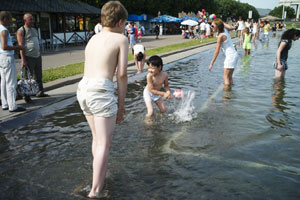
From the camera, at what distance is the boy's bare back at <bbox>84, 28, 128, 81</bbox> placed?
9.17 feet

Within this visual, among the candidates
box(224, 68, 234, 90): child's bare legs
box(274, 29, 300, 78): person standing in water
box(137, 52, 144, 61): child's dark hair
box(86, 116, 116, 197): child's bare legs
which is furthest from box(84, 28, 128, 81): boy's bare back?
box(137, 52, 144, 61): child's dark hair

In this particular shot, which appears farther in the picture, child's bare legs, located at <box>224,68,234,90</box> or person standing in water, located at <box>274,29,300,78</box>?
child's bare legs, located at <box>224,68,234,90</box>

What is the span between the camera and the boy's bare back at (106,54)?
2795mm

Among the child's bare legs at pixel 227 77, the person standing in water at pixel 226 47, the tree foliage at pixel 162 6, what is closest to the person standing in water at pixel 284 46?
the person standing in water at pixel 226 47

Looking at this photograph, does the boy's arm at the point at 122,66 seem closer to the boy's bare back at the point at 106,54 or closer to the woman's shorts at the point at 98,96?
the boy's bare back at the point at 106,54

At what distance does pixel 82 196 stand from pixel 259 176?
211 centimetres

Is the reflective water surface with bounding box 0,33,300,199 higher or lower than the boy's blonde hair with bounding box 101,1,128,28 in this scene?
lower

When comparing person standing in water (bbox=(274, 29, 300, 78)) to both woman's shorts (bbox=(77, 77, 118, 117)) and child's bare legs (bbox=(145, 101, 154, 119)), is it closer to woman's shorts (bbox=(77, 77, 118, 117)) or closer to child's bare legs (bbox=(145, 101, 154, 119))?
child's bare legs (bbox=(145, 101, 154, 119))

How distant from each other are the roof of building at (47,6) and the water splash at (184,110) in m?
15.4

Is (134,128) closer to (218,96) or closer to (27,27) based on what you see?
(218,96)

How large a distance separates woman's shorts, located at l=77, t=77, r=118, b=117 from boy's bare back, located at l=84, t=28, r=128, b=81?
0.07 metres

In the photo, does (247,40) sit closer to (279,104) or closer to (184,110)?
(279,104)

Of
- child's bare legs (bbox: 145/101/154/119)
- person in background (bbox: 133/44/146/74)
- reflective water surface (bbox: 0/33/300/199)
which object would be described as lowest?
reflective water surface (bbox: 0/33/300/199)

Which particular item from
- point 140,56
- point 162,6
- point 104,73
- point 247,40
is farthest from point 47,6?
point 162,6
